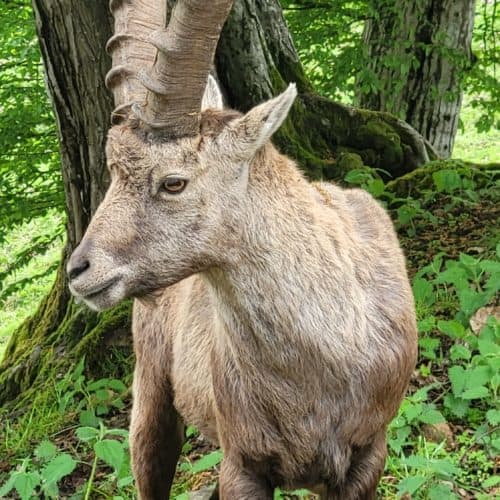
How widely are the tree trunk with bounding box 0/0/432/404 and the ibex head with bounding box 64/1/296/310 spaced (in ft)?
7.94

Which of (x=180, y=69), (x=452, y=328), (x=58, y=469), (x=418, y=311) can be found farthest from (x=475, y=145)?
(x=180, y=69)

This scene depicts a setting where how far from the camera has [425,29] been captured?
8.16 m

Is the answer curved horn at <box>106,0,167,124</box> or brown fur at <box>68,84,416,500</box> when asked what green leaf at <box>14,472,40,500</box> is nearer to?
brown fur at <box>68,84,416,500</box>

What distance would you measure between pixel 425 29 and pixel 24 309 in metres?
6.53

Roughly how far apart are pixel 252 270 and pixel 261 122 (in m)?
0.54

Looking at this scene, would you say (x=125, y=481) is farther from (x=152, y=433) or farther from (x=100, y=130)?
(x=100, y=130)

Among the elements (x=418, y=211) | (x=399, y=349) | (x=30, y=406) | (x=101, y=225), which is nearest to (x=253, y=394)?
(x=399, y=349)

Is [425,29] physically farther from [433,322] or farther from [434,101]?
[433,322]

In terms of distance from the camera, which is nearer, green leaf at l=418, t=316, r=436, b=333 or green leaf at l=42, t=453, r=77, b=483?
green leaf at l=42, t=453, r=77, b=483

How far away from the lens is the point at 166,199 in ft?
10.6

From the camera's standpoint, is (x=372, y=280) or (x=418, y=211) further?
Result: (x=418, y=211)

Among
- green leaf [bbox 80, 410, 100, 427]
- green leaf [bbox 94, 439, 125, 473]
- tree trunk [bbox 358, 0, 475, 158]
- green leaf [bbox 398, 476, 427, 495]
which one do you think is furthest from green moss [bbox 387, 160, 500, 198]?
green leaf [bbox 94, 439, 125, 473]

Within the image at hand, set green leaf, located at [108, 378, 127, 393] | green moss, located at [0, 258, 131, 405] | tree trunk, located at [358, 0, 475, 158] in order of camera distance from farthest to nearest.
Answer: tree trunk, located at [358, 0, 475, 158], green moss, located at [0, 258, 131, 405], green leaf, located at [108, 378, 127, 393]

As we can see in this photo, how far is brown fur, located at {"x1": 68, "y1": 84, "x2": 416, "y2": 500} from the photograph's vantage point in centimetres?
324
